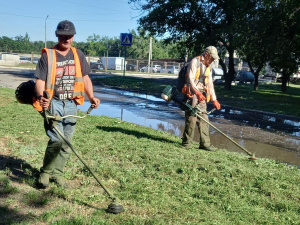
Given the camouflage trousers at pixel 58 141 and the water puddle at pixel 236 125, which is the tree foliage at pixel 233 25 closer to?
the water puddle at pixel 236 125

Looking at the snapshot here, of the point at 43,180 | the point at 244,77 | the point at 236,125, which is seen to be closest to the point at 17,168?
the point at 43,180

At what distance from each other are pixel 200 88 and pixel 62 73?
308 centimetres

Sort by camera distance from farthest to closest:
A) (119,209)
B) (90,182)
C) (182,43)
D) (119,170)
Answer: (182,43)
(119,170)
(90,182)
(119,209)

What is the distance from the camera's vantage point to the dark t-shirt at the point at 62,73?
12.7ft

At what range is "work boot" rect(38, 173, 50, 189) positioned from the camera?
159 inches

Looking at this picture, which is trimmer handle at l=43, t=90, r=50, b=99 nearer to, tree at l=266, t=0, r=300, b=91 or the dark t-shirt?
the dark t-shirt

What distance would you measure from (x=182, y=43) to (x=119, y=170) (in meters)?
20.0

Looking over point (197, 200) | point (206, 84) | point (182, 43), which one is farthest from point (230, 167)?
point (182, 43)

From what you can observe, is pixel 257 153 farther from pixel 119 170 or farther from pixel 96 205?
pixel 96 205

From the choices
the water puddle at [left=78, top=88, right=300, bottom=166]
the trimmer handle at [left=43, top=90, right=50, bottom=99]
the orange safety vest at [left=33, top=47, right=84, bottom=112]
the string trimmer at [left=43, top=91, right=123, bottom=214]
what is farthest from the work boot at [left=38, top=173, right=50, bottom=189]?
the water puddle at [left=78, top=88, right=300, bottom=166]

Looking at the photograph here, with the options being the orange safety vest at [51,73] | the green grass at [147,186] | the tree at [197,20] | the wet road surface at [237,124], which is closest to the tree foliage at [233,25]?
the tree at [197,20]

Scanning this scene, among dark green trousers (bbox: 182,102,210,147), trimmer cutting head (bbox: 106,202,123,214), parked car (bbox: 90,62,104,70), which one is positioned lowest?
trimmer cutting head (bbox: 106,202,123,214)

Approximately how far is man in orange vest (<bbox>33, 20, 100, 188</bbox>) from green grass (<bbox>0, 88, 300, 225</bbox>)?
0.30 meters

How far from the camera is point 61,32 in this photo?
389 centimetres
